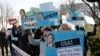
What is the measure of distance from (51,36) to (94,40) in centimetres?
525

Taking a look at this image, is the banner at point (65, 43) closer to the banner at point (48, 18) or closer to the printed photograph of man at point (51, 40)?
the printed photograph of man at point (51, 40)

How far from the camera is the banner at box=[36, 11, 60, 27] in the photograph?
1173 centimetres

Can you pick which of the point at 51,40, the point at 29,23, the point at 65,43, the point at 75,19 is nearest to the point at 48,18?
the point at 75,19

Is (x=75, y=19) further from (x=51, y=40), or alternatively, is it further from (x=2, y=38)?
(x=2, y=38)

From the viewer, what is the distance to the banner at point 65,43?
6.61 meters

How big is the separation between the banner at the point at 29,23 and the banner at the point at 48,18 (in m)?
0.23

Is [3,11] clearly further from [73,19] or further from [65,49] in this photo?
[65,49]

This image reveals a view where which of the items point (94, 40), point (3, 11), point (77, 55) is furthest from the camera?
point (3, 11)

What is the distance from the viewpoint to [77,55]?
6.59 metres

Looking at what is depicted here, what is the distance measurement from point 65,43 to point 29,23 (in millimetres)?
4568

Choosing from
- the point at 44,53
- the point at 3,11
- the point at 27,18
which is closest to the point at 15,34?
the point at 27,18

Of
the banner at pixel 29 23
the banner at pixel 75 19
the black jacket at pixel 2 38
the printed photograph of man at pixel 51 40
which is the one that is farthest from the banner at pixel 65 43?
the black jacket at pixel 2 38

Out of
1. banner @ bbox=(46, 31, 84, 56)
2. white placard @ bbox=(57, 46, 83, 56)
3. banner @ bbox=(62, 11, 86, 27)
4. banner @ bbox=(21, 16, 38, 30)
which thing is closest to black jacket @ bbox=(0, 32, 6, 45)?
banner @ bbox=(62, 11, 86, 27)

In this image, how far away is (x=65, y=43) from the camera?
263 inches
